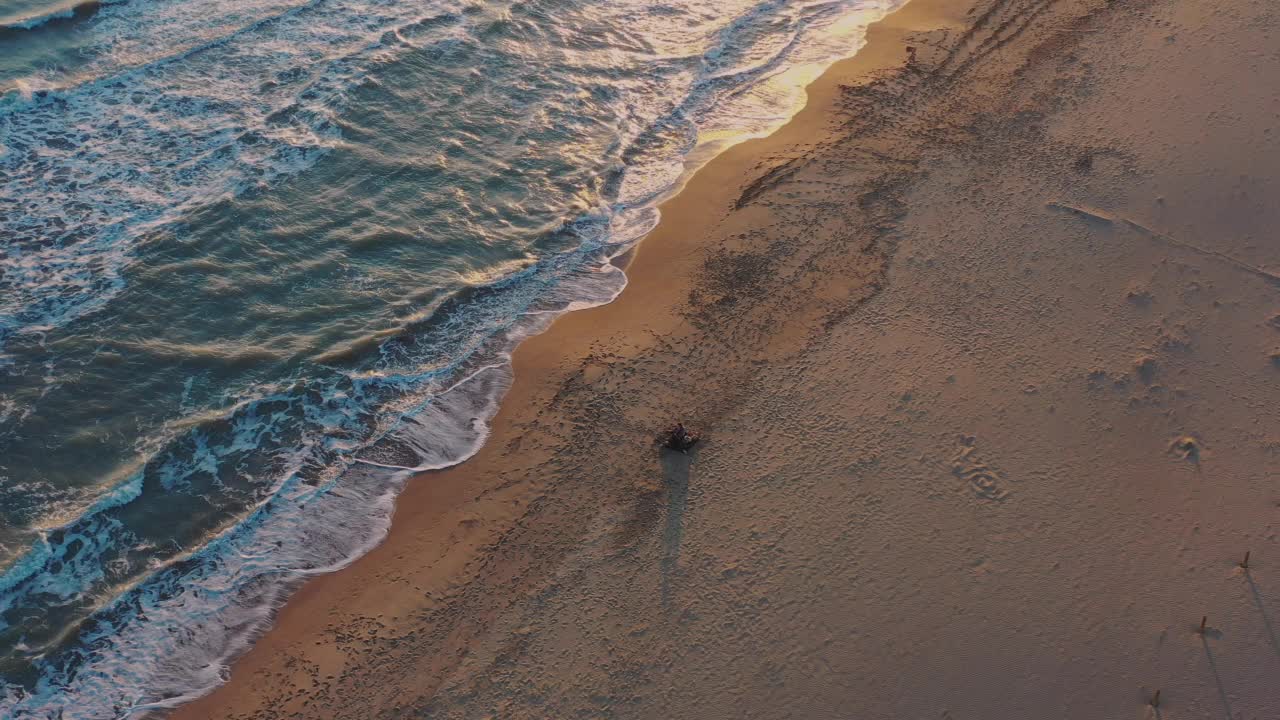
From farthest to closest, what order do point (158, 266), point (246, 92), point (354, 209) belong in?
point (246, 92)
point (354, 209)
point (158, 266)

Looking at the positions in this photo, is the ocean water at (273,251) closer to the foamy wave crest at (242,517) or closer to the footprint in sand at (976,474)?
the foamy wave crest at (242,517)

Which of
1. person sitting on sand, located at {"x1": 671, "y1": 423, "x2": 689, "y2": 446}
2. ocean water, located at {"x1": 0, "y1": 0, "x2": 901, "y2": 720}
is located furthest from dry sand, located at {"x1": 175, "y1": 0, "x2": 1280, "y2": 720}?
ocean water, located at {"x1": 0, "y1": 0, "x2": 901, "y2": 720}

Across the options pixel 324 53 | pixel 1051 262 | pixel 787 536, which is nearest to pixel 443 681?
pixel 787 536

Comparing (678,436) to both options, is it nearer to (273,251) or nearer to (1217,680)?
(1217,680)

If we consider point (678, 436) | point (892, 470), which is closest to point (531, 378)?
point (678, 436)

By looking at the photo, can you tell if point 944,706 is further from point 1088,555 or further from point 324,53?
point 324,53

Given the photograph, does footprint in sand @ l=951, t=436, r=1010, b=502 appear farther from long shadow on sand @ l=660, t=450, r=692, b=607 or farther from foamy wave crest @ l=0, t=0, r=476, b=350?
foamy wave crest @ l=0, t=0, r=476, b=350
